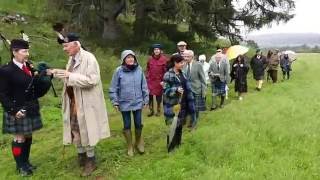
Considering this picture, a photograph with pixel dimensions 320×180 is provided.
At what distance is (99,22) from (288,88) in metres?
9.70

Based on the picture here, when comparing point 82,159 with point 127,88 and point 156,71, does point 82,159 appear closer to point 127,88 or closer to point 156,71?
point 127,88

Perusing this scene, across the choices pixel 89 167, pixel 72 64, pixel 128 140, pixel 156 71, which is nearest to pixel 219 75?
pixel 156 71

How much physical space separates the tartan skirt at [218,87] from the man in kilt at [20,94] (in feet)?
22.5

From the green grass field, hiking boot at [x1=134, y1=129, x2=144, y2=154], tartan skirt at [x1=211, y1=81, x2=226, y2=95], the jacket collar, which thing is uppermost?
the jacket collar

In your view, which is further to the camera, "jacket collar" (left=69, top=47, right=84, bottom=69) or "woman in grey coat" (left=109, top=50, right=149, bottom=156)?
"woman in grey coat" (left=109, top=50, right=149, bottom=156)

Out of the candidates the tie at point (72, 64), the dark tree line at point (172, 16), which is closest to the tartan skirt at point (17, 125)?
the tie at point (72, 64)

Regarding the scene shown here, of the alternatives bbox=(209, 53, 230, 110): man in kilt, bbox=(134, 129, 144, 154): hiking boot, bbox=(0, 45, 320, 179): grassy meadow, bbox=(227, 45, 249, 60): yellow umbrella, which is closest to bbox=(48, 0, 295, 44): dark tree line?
bbox=(227, 45, 249, 60): yellow umbrella

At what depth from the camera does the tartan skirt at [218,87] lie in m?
14.0

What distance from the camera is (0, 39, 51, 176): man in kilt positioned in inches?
302

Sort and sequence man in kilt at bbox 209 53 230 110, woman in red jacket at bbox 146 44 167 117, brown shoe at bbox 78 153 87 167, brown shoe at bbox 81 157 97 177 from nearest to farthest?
brown shoe at bbox 81 157 97 177
brown shoe at bbox 78 153 87 167
woman in red jacket at bbox 146 44 167 117
man in kilt at bbox 209 53 230 110

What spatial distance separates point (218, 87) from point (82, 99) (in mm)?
7043

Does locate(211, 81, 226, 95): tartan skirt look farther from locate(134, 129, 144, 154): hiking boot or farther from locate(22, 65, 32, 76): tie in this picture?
locate(22, 65, 32, 76): tie

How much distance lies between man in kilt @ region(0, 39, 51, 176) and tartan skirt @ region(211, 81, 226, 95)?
6857 mm

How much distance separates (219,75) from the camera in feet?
45.1
